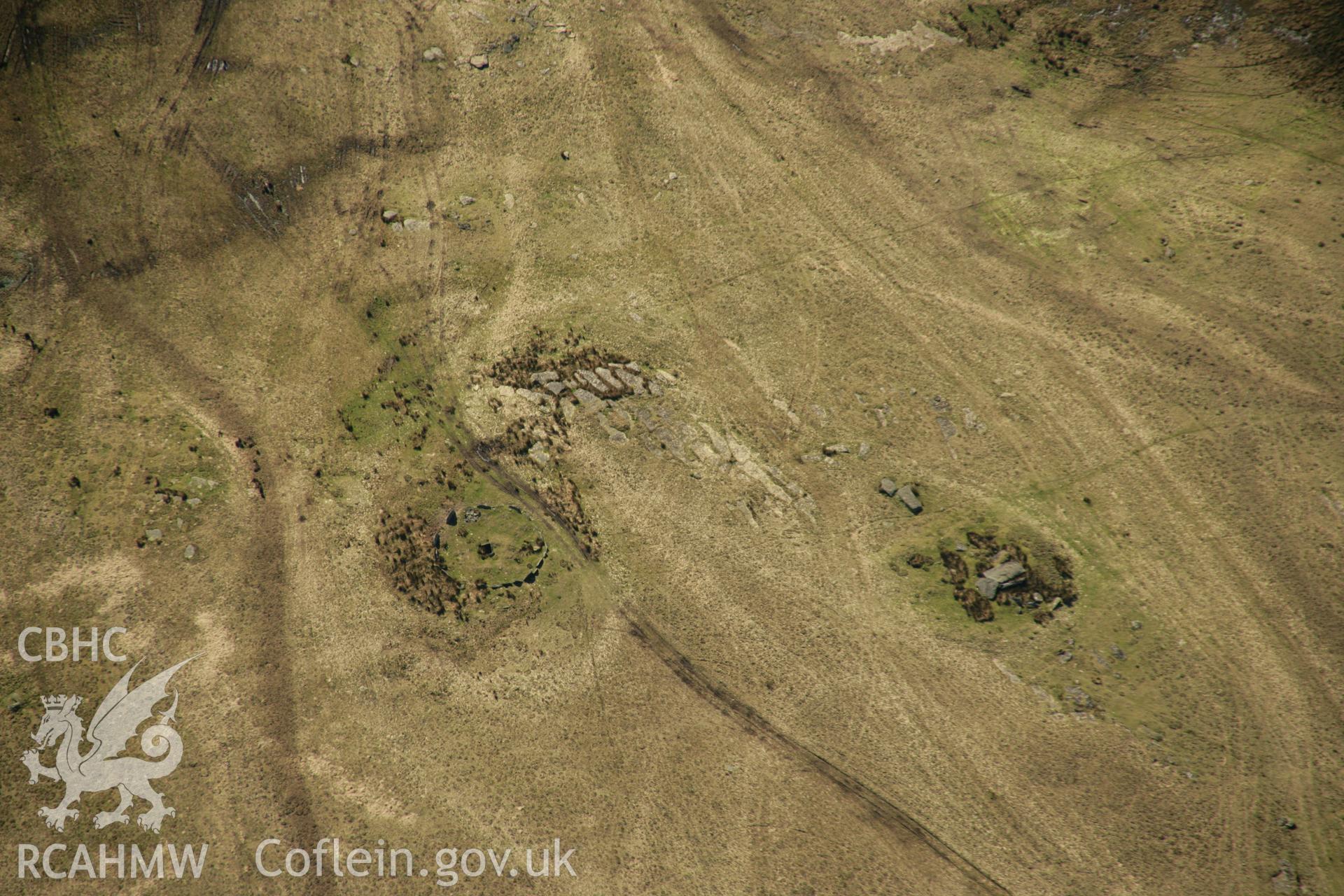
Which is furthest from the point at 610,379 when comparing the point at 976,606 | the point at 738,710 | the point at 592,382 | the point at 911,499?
the point at 976,606

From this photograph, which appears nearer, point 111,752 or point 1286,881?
point 1286,881

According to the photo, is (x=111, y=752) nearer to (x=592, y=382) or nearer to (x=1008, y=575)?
(x=592, y=382)

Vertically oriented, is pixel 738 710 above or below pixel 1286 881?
above

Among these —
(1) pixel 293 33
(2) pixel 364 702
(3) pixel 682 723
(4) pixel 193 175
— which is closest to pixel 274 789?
(2) pixel 364 702

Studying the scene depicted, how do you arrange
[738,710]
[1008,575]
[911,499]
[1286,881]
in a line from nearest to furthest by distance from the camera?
1. [1286,881]
2. [738,710]
3. [1008,575]
4. [911,499]

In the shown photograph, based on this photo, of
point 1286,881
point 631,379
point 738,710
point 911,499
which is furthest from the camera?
point 631,379

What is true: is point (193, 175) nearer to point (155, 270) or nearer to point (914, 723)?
point (155, 270)

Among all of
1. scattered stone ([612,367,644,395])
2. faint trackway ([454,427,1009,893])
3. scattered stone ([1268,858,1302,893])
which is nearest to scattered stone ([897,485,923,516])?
faint trackway ([454,427,1009,893])

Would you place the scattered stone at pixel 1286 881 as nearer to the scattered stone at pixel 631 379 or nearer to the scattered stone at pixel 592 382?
the scattered stone at pixel 631 379
